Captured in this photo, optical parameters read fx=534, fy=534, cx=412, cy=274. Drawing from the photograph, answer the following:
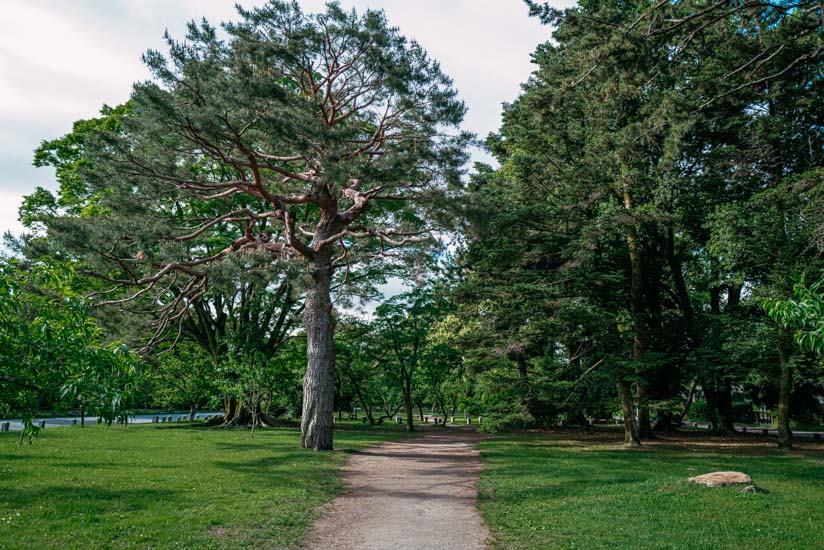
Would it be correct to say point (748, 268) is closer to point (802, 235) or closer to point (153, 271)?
point (802, 235)

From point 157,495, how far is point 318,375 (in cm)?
789

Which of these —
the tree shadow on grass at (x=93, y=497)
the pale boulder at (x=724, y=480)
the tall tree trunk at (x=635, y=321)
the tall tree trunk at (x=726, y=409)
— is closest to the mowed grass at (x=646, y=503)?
the pale boulder at (x=724, y=480)

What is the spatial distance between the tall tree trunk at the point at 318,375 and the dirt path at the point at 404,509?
1591 mm

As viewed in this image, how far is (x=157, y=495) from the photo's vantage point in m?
8.76

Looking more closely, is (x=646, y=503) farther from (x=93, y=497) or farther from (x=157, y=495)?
(x=93, y=497)

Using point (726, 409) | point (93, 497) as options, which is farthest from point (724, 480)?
point (726, 409)

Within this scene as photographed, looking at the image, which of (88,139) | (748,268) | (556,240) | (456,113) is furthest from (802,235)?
(88,139)

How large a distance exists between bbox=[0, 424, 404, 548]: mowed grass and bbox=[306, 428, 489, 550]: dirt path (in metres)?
0.50

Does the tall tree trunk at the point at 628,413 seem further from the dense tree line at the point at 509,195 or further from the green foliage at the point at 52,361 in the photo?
the green foliage at the point at 52,361

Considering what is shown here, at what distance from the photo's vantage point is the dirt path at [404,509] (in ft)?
22.9

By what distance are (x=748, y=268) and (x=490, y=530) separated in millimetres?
14431

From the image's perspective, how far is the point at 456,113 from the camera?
1536cm

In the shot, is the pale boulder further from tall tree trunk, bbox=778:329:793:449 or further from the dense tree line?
tall tree trunk, bbox=778:329:793:449

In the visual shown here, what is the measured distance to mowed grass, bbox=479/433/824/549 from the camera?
6.95 metres
